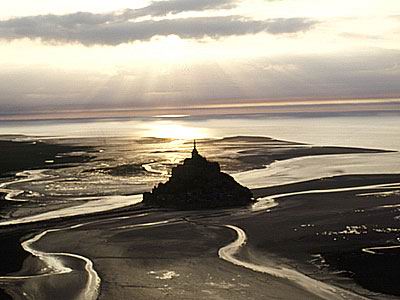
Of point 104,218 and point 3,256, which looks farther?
point 104,218

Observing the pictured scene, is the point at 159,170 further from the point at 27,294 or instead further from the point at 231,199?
the point at 27,294

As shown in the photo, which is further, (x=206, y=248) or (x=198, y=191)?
(x=198, y=191)

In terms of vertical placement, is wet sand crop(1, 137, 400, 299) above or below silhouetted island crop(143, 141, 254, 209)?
below

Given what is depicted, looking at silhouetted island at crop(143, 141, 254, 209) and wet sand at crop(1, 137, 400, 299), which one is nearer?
wet sand at crop(1, 137, 400, 299)

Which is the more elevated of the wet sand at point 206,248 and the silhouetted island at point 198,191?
the silhouetted island at point 198,191

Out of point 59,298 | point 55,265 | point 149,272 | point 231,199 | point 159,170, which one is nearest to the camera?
point 59,298

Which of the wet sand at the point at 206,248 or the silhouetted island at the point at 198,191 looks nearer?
the wet sand at the point at 206,248

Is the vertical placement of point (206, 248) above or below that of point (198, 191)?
below

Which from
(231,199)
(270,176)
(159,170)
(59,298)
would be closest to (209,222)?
(231,199)
